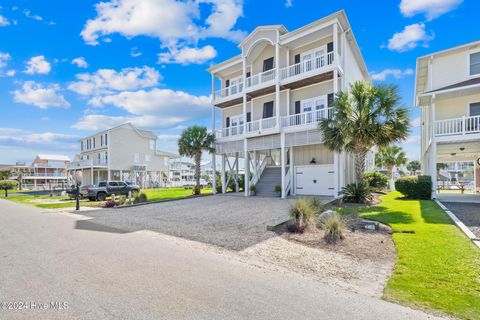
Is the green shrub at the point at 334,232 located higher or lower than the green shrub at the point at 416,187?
lower

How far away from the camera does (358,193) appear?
13.8 metres

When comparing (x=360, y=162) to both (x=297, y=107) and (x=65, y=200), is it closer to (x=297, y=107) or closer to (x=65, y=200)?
(x=297, y=107)

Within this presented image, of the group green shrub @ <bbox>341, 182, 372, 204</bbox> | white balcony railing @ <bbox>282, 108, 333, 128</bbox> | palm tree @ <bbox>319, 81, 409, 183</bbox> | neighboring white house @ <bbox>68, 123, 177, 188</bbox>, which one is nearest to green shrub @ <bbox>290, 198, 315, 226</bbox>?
green shrub @ <bbox>341, 182, 372, 204</bbox>

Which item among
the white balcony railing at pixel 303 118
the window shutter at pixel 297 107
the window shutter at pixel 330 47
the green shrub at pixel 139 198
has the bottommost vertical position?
the green shrub at pixel 139 198

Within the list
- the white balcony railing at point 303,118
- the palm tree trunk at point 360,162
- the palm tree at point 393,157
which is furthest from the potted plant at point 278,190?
the palm tree at point 393,157

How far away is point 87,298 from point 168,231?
5.30m

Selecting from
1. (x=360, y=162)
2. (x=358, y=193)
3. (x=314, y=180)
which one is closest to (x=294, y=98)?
(x=314, y=180)

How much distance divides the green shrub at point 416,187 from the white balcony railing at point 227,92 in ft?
45.8

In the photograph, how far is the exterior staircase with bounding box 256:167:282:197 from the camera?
1988 cm

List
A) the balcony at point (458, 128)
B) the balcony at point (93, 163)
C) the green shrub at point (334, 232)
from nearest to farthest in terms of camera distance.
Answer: the green shrub at point (334, 232), the balcony at point (458, 128), the balcony at point (93, 163)

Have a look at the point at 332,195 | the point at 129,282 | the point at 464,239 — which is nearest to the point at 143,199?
the point at 332,195

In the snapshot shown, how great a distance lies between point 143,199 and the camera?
19.3m

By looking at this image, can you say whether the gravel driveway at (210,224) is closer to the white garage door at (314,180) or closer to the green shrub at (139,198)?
the green shrub at (139,198)

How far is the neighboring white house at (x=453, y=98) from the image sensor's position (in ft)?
48.8
